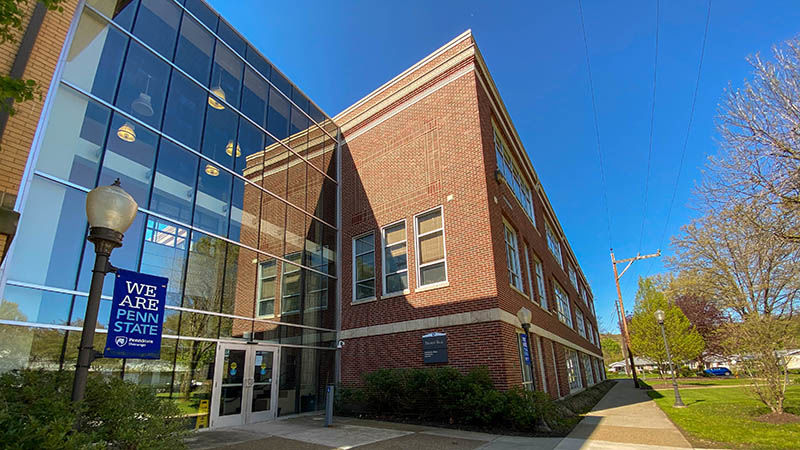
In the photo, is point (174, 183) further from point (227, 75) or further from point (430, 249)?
point (430, 249)

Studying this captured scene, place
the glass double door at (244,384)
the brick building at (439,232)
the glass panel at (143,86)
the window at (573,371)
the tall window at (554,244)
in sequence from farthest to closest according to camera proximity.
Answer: the tall window at (554,244), the window at (573,371), the brick building at (439,232), the glass double door at (244,384), the glass panel at (143,86)

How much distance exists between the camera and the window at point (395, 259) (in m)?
13.8

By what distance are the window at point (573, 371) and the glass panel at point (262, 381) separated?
15.6m

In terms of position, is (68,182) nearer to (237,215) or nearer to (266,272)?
(237,215)

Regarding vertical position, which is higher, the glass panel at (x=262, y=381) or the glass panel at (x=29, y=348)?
the glass panel at (x=29, y=348)

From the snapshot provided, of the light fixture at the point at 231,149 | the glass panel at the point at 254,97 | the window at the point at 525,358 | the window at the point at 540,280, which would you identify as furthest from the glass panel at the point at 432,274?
the glass panel at the point at 254,97

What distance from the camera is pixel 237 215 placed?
1186 cm

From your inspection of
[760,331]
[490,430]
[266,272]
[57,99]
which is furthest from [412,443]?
[760,331]

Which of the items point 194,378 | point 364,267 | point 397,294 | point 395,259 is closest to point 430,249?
point 395,259

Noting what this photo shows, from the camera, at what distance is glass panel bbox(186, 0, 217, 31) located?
1192 cm

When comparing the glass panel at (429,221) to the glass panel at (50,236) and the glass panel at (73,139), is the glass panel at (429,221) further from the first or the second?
the glass panel at (50,236)

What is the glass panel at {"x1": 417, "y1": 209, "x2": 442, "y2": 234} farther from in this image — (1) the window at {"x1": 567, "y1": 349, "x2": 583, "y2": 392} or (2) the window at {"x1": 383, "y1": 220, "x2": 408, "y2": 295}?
(1) the window at {"x1": 567, "y1": 349, "x2": 583, "y2": 392}

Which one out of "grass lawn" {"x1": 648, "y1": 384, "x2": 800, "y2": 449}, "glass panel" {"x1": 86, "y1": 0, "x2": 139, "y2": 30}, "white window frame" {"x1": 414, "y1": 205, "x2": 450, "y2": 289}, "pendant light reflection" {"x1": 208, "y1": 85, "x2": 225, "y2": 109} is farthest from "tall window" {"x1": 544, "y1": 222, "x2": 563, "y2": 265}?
"glass panel" {"x1": 86, "y1": 0, "x2": 139, "y2": 30}

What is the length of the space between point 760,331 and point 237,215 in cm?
1632
